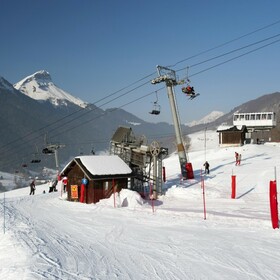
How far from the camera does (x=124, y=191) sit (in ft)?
74.5

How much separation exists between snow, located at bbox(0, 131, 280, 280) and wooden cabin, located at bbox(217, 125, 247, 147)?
39.1m

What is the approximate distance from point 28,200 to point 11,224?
10.9m

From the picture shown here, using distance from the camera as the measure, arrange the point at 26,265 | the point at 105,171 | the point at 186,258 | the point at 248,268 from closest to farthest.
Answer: the point at 26,265 < the point at 248,268 < the point at 186,258 < the point at 105,171

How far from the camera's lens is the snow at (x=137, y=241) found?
8773 millimetres

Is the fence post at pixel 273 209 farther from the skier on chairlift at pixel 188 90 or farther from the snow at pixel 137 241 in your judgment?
the skier on chairlift at pixel 188 90

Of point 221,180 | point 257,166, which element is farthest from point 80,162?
point 257,166

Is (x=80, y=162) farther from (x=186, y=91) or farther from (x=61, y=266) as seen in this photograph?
(x=61, y=266)

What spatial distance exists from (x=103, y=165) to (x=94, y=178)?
1924 mm

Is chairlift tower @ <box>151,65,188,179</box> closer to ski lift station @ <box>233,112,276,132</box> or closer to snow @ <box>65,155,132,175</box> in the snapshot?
snow @ <box>65,155,132,175</box>

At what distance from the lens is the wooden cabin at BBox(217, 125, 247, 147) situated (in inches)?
2391

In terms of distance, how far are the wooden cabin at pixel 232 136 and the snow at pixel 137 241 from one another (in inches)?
1539

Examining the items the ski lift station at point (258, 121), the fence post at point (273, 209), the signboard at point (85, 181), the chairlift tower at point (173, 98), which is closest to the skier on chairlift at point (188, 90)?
the chairlift tower at point (173, 98)

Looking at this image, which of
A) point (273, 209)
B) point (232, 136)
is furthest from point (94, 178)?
point (232, 136)

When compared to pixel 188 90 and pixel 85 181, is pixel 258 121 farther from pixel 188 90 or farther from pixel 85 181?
pixel 85 181
